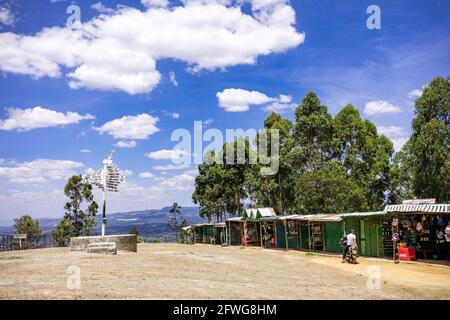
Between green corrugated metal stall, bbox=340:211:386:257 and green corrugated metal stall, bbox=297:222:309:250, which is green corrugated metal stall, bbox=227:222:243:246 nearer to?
green corrugated metal stall, bbox=297:222:309:250

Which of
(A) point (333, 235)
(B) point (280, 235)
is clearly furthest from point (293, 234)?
(A) point (333, 235)

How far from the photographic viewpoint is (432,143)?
30.9 m

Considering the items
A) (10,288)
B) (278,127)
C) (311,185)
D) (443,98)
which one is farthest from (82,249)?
(278,127)

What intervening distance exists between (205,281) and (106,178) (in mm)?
11559

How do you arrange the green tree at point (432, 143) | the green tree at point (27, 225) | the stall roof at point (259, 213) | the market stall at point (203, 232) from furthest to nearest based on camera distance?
the green tree at point (27, 225) → the market stall at point (203, 232) → the stall roof at point (259, 213) → the green tree at point (432, 143)

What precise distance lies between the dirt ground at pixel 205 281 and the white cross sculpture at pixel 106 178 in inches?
177

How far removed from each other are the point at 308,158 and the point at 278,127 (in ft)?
22.6

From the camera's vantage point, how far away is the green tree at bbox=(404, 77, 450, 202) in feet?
100

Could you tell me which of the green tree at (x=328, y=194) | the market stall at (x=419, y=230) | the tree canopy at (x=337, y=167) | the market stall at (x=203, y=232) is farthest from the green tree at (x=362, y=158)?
the market stall at (x=419, y=230)

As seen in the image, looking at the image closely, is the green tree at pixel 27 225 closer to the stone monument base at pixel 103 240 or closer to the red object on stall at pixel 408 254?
the stone monument base at pixel 103 240

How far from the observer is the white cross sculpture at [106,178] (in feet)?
76.6

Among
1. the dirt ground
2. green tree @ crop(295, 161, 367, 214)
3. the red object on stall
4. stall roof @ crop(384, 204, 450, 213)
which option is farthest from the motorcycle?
green tree @ crop(295, 161, 367, 214)

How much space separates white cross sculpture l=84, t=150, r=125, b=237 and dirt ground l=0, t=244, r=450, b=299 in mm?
4495

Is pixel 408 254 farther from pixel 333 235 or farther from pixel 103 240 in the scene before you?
pixel 103 240
